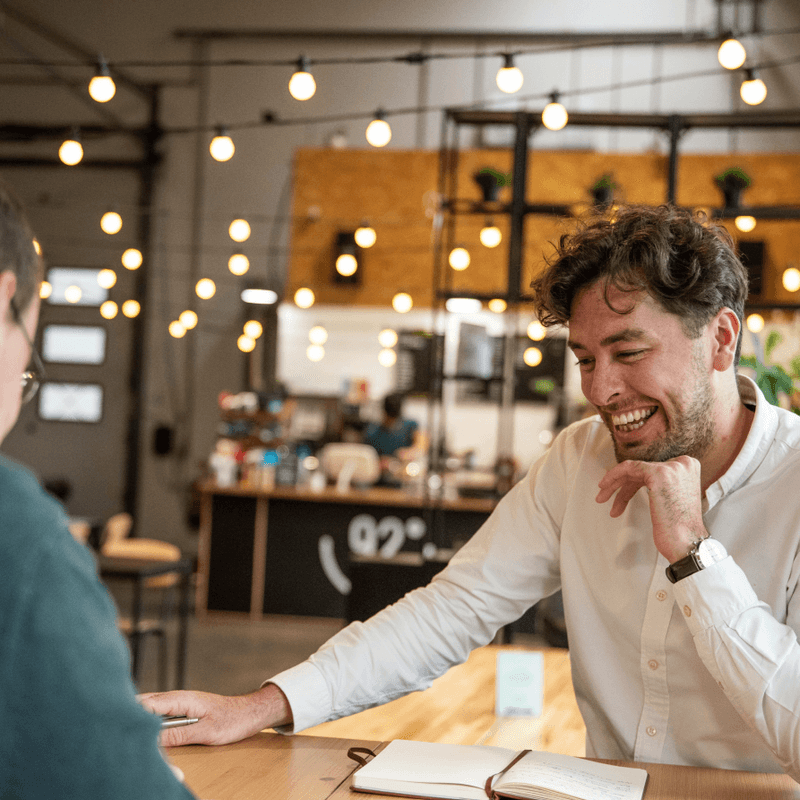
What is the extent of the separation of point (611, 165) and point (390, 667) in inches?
321

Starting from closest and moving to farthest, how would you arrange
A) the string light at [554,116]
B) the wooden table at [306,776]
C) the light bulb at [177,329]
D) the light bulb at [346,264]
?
the wooden table at [306,776] < the string light at [554,116] < the light bulb at [346,264] < the light bulb at [177,329]

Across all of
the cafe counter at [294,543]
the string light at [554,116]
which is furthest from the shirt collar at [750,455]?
the cafe counter at [294,543]

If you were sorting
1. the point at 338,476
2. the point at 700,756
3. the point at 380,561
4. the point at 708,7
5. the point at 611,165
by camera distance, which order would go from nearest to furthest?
the point at 700,756, the point at 380,561, the point at 338,476, the point at 611,165, the point at 708,7

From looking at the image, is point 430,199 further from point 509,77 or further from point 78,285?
point 509,77

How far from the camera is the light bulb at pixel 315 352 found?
9523 mm

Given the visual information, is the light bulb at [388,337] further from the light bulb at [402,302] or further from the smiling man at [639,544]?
the smiling man at [639,544]

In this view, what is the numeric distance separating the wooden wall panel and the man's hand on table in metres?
7.68

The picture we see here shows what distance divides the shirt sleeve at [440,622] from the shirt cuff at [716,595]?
1.41 ft

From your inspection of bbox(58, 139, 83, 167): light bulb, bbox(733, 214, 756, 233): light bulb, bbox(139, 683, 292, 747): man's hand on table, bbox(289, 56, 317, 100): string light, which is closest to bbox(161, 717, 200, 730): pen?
bbox(139, 683, 292, 747): man's hand on table

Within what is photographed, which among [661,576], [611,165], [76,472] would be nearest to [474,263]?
[611,165]

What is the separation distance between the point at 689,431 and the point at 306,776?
0.82m

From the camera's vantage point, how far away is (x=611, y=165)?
29.5 feet

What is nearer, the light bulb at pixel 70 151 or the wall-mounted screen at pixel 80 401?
the light bulb at pixel 70 151

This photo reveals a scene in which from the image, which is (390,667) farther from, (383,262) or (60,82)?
(60,82)
